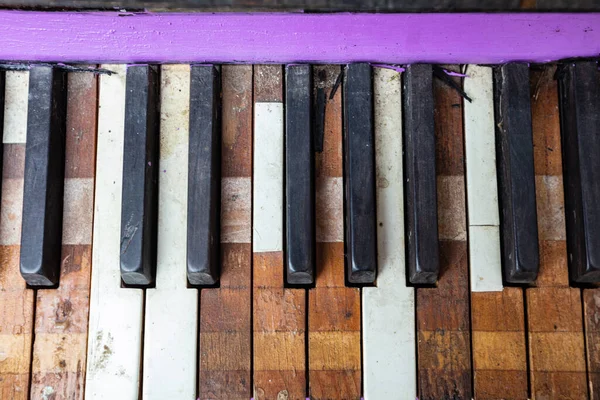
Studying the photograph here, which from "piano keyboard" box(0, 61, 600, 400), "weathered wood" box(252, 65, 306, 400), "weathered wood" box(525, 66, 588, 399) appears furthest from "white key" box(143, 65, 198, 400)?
"weathered wood" box(525, 66, 588, 399)

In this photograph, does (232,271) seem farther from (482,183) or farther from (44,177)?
(482,183)

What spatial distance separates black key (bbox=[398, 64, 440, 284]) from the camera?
1019 mm

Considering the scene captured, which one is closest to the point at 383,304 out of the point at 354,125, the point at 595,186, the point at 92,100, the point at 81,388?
the point at 354,125

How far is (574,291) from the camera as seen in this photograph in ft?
3.44

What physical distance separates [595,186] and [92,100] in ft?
3.16

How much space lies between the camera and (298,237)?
3.35ft

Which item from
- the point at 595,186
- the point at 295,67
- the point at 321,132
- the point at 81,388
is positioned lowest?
the point at 81,388

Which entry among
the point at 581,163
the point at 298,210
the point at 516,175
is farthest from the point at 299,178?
the point at 581,163

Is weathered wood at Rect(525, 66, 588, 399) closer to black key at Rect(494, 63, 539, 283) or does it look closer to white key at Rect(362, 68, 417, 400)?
black key at Rect(494, 63, 539, 283)

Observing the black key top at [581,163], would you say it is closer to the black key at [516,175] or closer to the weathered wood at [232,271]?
the black key at [516,175]

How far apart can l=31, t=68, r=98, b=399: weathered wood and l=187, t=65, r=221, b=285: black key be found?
20 cm

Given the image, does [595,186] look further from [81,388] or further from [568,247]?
[81,388]

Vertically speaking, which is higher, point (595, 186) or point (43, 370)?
point (595, 186)

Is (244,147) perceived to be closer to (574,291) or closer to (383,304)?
(383,304)
